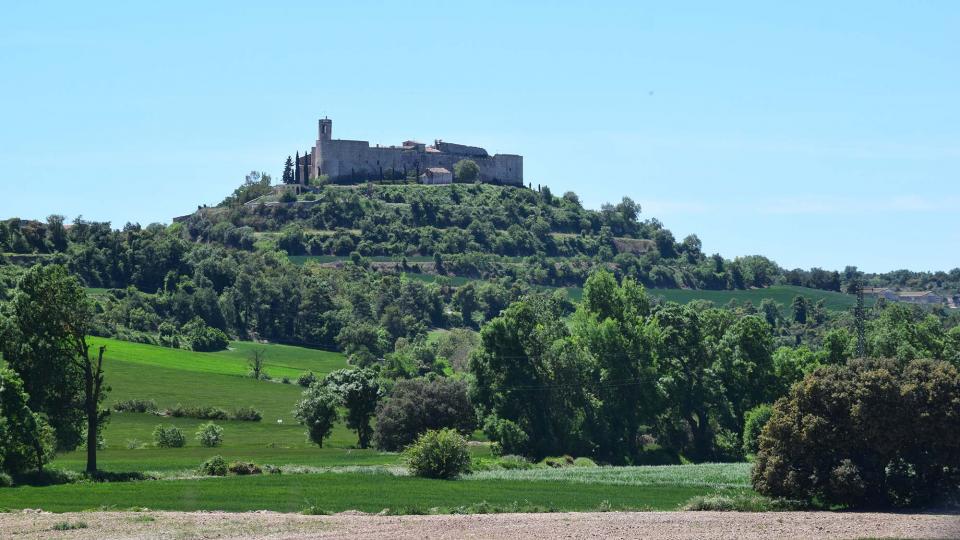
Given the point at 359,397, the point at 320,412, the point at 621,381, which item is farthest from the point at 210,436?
the point at 621,381

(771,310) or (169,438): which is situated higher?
(771,310)

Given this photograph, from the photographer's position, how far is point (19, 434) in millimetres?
55812

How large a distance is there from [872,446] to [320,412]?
3872 centimetres

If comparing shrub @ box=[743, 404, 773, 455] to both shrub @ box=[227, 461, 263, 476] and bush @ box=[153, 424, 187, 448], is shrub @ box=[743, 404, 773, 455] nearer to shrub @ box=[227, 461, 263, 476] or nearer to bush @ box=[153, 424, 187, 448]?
shrub @ box=[227, 461, 263, 476]

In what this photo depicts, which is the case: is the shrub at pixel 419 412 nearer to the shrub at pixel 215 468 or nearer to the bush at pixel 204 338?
the shrub at pixel 215 468

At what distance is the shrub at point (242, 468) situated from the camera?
60406 millimetres

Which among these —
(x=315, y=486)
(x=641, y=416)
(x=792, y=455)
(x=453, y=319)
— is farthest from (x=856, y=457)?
(x=453, y=319)

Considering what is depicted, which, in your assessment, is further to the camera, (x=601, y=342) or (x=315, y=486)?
(x=601, y=342)

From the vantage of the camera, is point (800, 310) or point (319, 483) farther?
point (800, 310)

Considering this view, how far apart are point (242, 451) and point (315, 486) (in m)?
20.0

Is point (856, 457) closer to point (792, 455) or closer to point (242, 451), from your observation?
point (792, 455)

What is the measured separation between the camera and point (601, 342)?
280ft

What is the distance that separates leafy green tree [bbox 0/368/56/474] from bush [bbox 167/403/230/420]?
37.0 m

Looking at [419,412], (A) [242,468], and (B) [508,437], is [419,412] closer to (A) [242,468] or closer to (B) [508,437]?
(B) [508,437]
